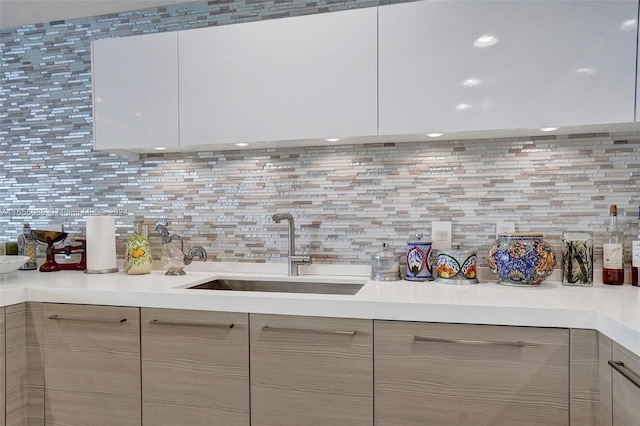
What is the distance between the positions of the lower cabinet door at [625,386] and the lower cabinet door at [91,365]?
65.6 inches

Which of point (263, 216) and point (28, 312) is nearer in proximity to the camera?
point (28, 312)

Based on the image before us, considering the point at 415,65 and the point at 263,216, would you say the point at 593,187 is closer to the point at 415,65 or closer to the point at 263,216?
the point at 415,65

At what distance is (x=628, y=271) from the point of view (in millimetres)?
1894

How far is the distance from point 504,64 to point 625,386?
3.93 feet

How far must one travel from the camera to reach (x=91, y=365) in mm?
1833

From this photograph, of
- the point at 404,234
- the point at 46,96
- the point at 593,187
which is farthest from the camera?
the point at 46,96

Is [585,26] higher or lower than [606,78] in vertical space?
higher

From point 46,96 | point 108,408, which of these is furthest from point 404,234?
point 46,96

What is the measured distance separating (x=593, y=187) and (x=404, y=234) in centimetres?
86

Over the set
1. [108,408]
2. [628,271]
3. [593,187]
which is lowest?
[108,408]

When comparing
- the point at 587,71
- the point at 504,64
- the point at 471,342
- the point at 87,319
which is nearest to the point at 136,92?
the point at 87,319

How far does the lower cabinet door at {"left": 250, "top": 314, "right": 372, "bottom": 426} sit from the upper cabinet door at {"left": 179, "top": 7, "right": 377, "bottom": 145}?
0.83 metres

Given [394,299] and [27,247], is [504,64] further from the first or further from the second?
[27,247]

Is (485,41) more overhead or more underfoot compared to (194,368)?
more overhead
